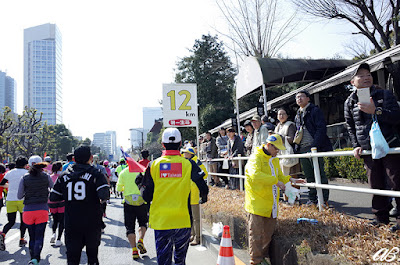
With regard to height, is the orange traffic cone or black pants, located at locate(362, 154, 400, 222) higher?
black pants, located at locate(362, 154, 400, 222)

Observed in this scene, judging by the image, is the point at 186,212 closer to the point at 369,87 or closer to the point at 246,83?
the point at 369,87

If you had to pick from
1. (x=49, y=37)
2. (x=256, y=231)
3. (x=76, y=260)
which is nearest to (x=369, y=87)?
(x=256, y=231)

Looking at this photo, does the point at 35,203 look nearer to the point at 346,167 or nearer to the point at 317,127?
the point at 317,127

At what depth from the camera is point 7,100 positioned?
150375mm

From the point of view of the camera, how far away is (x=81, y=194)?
3930 millimetres

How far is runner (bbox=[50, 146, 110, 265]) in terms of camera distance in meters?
3.86

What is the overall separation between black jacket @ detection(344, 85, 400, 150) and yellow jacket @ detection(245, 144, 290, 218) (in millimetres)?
1125

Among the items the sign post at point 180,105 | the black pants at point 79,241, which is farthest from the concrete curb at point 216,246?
the black pants at point 79,241

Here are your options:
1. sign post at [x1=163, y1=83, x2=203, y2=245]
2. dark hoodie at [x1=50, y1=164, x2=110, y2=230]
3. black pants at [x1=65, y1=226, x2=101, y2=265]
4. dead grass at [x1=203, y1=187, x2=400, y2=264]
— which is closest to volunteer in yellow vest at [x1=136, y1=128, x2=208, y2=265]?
dark hoodie at [x1=50, y1=164, x2=110, y2=230]

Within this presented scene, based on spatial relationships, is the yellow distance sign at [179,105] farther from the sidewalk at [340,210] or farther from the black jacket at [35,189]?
the black jacket at [35,189]

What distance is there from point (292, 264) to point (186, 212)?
54.9 inches

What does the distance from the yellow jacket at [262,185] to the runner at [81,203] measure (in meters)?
1.92

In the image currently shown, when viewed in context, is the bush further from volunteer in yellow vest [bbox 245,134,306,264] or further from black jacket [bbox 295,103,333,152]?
volunteer in yellow vest [bbox 245,134,306,264]

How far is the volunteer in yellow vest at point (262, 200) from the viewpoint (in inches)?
152
